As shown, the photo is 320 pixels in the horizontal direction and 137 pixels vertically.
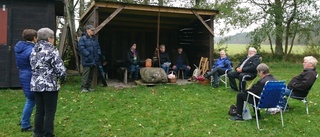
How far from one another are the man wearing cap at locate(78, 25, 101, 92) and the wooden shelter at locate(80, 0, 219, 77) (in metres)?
1.95

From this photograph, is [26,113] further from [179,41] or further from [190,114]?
[179,41]

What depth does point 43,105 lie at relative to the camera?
377 cm

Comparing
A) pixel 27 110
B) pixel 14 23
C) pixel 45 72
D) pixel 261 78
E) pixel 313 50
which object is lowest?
pixel 27 110

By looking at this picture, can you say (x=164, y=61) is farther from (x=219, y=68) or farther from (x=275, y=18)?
(x=275, y=18)

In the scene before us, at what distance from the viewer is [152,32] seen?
11875 mm

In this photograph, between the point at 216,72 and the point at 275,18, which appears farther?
the point at 275,18

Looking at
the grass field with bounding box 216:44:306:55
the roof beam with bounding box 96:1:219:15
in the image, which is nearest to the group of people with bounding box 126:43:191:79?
the roof beam with bounding box 96:1:219:15

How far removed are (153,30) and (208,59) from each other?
9.72 ft

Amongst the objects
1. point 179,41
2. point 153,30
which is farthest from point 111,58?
point 179,41

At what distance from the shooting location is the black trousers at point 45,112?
3.68 m

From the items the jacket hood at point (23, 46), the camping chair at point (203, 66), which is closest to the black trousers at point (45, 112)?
the jacket hood at point (23, 46)

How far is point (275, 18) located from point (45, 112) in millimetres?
14740

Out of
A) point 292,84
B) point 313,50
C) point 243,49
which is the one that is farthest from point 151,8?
point 313,50

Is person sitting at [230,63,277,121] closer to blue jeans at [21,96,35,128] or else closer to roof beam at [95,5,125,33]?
blue jeans at [21,96,35,128]
